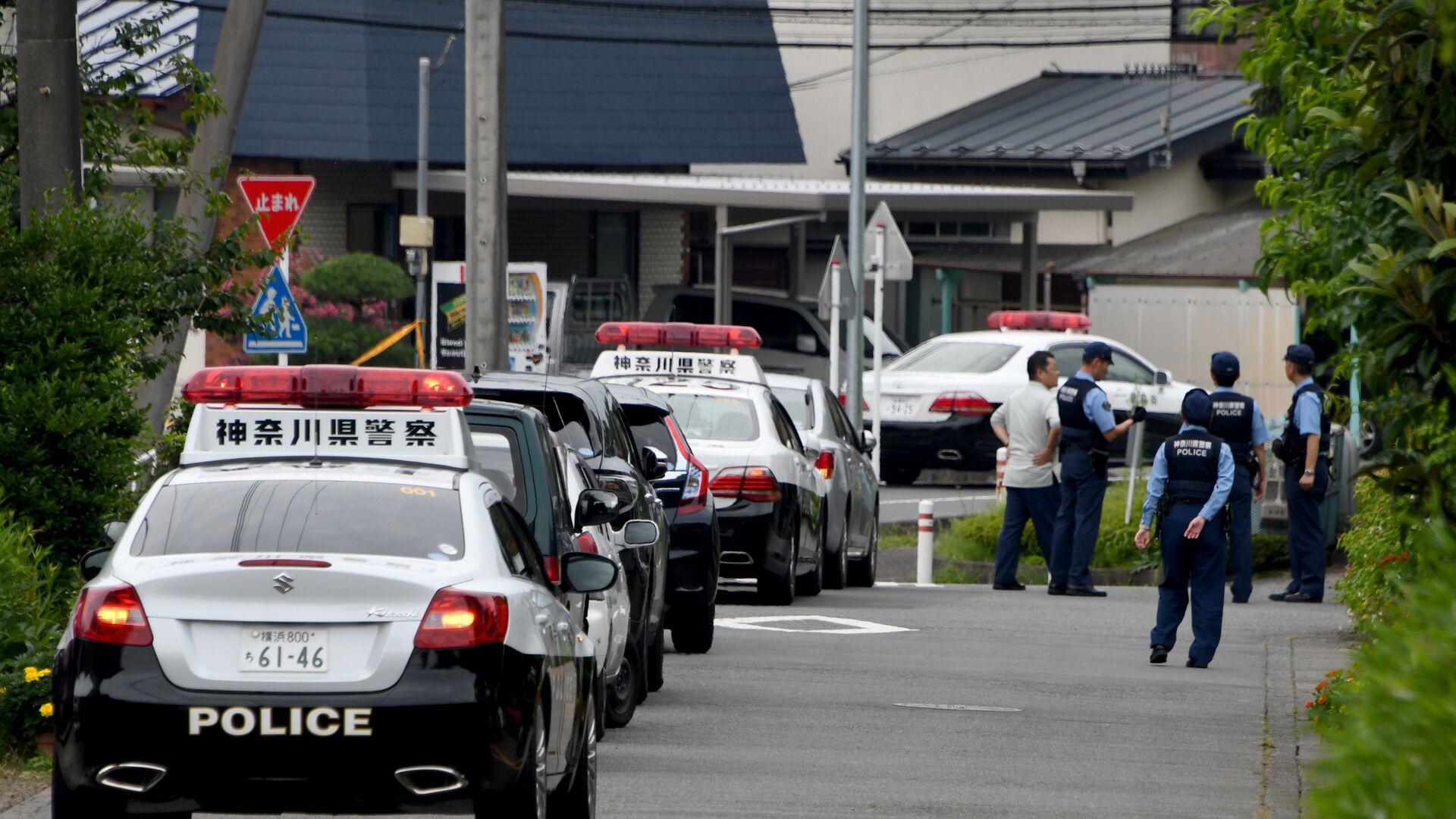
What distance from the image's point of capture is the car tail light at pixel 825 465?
54.2 ft

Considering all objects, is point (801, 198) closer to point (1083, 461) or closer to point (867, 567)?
point (867, 567)

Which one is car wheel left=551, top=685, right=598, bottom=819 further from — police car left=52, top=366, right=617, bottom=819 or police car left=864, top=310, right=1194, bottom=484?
police car left=864, top=310, right=1194, bottom=484

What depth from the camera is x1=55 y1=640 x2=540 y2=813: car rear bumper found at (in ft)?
19.4

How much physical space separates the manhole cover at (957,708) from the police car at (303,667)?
448cm

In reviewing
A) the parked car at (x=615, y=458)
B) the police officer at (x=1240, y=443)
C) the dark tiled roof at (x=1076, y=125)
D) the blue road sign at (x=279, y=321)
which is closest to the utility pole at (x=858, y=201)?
the police officer at (x=1240, y=443)

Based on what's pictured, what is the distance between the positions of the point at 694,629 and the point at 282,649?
6.75 metres

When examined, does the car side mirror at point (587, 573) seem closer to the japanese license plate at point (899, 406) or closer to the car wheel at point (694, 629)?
the car wheel at point (694, 629)

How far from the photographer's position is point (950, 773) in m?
8.83

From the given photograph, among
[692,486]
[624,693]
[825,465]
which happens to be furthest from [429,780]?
[825,465]

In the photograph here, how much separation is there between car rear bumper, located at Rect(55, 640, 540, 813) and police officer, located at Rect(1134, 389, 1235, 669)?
264 inches

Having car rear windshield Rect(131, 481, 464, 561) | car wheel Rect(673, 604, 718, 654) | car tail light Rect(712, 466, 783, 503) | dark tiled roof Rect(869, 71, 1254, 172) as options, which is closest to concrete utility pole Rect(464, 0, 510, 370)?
car tail light Rect(712, 466, 783, 503)

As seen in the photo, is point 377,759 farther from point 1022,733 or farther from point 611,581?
point 1022,733

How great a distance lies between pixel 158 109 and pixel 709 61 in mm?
11681

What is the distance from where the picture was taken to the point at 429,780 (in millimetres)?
6020
